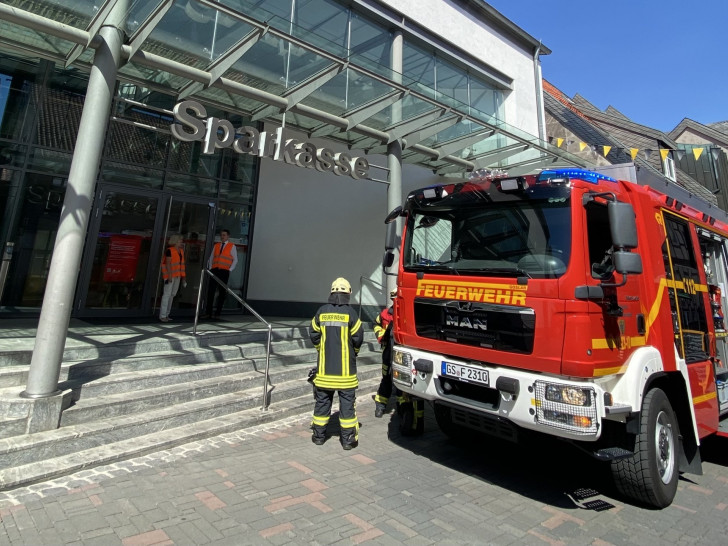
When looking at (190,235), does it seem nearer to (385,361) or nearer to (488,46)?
(385,361)

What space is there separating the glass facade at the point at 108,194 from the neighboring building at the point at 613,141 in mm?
10541

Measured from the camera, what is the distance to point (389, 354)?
18.6ft

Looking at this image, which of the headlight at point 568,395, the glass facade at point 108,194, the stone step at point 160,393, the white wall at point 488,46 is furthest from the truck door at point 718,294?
the white wall at point 488,46

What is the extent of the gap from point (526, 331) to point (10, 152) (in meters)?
8.60

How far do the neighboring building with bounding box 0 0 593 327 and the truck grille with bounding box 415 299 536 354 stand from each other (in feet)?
11.9

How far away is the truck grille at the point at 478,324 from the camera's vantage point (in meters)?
3.41

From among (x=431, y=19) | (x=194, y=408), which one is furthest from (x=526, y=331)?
(x=431, y=19)

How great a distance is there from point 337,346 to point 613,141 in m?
16.4

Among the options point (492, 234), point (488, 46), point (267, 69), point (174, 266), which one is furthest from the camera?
point (488, 46)

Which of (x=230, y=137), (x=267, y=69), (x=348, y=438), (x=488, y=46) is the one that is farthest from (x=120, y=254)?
(x=488, y=46)

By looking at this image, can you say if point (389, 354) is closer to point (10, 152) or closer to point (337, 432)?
point (337, 432)

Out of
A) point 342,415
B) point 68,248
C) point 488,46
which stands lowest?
point 342,415

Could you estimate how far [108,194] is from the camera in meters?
7.88

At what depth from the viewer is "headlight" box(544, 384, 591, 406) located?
3.08m
